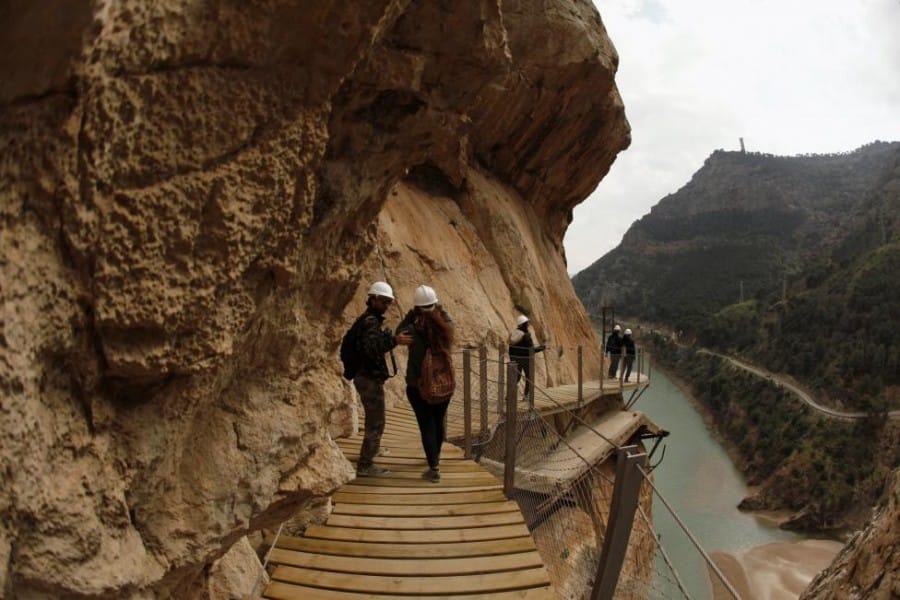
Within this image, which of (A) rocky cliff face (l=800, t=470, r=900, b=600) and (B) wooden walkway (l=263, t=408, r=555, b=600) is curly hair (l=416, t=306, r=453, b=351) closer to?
(B) wooden walkway (l=263, t=408, r=555, b=600)

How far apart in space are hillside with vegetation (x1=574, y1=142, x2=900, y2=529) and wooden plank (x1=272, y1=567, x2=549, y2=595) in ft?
98.4

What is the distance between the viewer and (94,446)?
188 cm

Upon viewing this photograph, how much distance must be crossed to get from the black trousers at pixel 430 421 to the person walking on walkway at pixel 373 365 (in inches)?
9.4

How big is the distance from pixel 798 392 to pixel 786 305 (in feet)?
45.2

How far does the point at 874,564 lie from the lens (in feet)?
10.9

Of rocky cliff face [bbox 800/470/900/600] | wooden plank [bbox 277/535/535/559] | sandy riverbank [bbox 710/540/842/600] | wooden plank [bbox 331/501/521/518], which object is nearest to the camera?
rocky cliff face [bbox 800/470/900/600]

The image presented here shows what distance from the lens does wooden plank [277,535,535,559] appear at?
11.7 feet

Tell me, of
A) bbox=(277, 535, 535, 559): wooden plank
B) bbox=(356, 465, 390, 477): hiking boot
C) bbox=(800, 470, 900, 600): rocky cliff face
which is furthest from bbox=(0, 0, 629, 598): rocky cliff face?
bbox=(800, 470, 900, 600): rocky cliff face

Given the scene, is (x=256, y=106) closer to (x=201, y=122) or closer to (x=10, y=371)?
(x=201, y=122)

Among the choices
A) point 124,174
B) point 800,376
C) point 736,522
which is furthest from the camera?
point 800,376

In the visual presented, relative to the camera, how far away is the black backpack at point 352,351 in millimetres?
4301

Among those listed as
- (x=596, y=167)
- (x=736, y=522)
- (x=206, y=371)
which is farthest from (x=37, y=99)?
(x=736, y=522)

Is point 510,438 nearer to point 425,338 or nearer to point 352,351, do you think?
point 425,338

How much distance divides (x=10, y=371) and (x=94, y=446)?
1.34 ft
